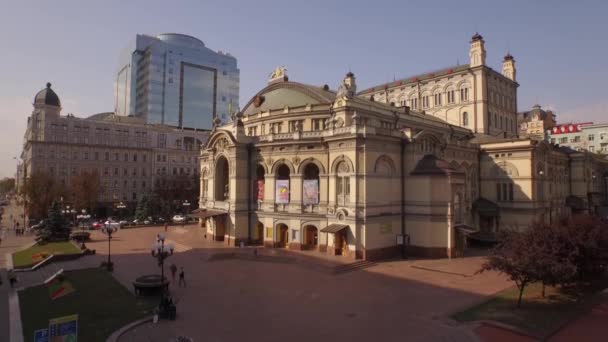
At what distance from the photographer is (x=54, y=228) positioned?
1663 inches

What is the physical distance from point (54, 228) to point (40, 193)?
19089 millimetres

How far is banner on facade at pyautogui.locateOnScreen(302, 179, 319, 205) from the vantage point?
119 ft

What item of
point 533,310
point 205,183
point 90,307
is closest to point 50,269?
point 90,307

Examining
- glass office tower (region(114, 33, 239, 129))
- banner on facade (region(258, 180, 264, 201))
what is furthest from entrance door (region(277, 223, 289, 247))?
glass office tower (region(114, 33, 239, 129))

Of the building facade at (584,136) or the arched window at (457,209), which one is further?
the building facade at (584,136)

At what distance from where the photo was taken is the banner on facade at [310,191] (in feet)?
119

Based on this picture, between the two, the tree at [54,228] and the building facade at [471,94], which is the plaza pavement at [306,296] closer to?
the tree at [54,228]

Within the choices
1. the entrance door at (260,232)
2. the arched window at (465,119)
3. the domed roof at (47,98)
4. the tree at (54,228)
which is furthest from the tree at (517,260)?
the domed roof at (47,98)

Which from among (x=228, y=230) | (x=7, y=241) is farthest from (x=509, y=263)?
(x=7, y=241)

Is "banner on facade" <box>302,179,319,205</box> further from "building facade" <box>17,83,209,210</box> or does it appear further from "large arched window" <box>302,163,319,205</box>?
"building facade" <box>17,83,209,210</box>

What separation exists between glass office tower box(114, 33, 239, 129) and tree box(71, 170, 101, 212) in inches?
2234

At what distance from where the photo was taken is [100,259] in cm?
3509

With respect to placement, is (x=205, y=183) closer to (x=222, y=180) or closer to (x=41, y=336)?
(x=222, y=180)

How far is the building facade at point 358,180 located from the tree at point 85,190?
2434 centimetres
